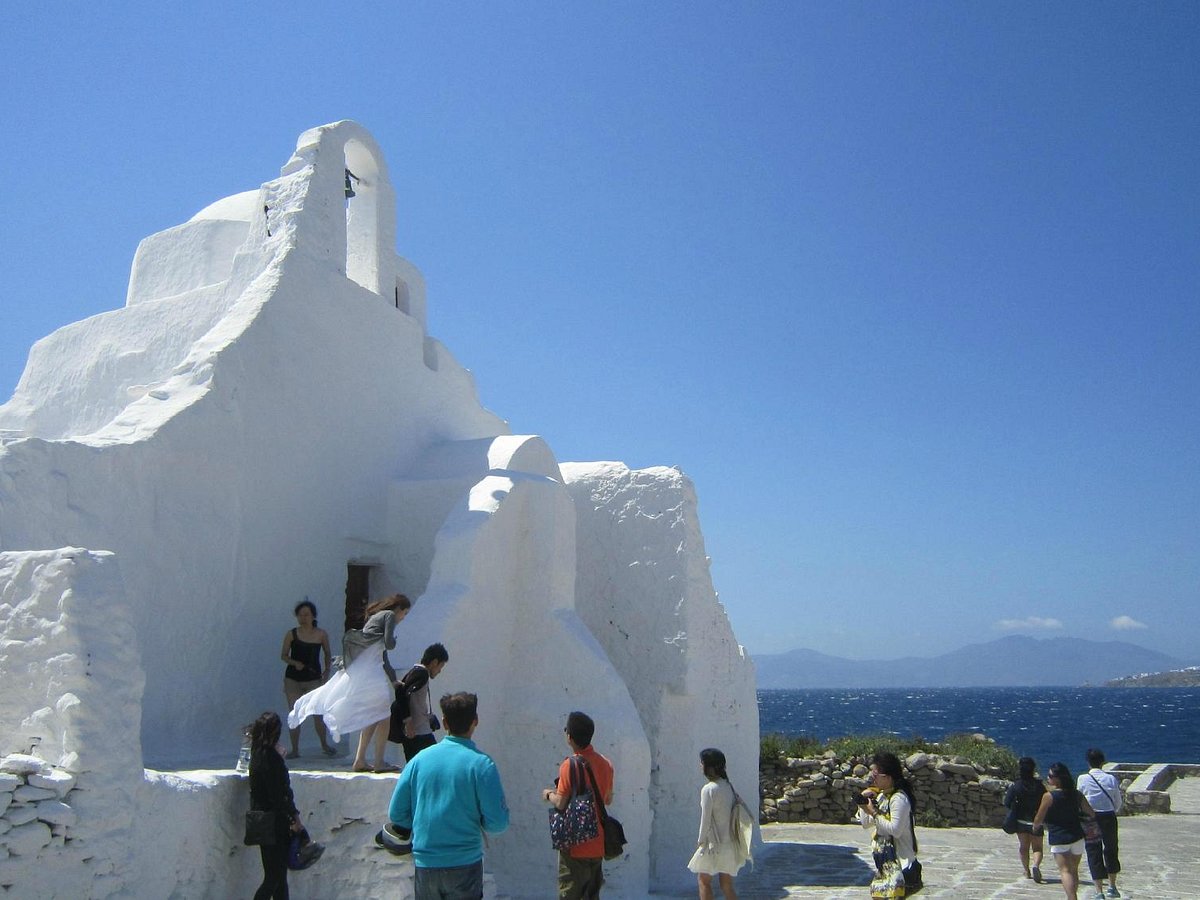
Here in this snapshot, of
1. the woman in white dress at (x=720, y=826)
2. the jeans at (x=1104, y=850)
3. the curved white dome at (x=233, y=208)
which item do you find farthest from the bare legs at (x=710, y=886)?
the curved white dome at (x=233, y=208)

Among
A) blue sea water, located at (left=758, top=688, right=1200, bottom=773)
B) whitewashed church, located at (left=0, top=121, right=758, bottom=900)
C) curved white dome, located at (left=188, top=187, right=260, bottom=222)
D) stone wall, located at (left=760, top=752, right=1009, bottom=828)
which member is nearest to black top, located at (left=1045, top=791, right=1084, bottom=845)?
whitewashed church, located at (left=0, top=121, right=758, bottom=900)

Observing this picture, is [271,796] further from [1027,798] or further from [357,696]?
[1027,798]

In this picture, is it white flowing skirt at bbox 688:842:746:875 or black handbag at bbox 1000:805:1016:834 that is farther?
black handbag at bbox 1000:805:1016:834

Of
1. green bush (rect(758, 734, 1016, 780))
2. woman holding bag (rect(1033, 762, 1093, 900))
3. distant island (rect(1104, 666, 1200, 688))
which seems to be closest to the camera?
woman holding bag (rect(1033, 762, 1093, 900))

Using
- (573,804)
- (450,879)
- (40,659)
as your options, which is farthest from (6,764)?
(573,804)

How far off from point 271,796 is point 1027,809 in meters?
7.28

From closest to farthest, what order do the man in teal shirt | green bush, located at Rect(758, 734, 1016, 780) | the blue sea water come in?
1. the man in teal shirt
2. green bush, located at Rect(758, 734, 1016, 780)
3. the blue sea water

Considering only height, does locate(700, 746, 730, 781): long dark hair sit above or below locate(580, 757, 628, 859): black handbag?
above

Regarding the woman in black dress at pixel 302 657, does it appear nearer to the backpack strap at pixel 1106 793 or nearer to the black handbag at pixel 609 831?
the black handbag at pixel 609 831

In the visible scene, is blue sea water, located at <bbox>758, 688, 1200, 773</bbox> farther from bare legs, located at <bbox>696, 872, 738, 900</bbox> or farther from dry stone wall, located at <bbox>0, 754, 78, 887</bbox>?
dry stone wall, located at <bbox>0, 754, 78, 887</bbox>

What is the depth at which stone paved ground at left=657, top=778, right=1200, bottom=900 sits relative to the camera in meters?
9.20

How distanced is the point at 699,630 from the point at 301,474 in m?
4.38

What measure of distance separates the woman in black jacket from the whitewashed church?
38 centimetres

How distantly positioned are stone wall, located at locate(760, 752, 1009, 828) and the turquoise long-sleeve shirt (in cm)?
1253
